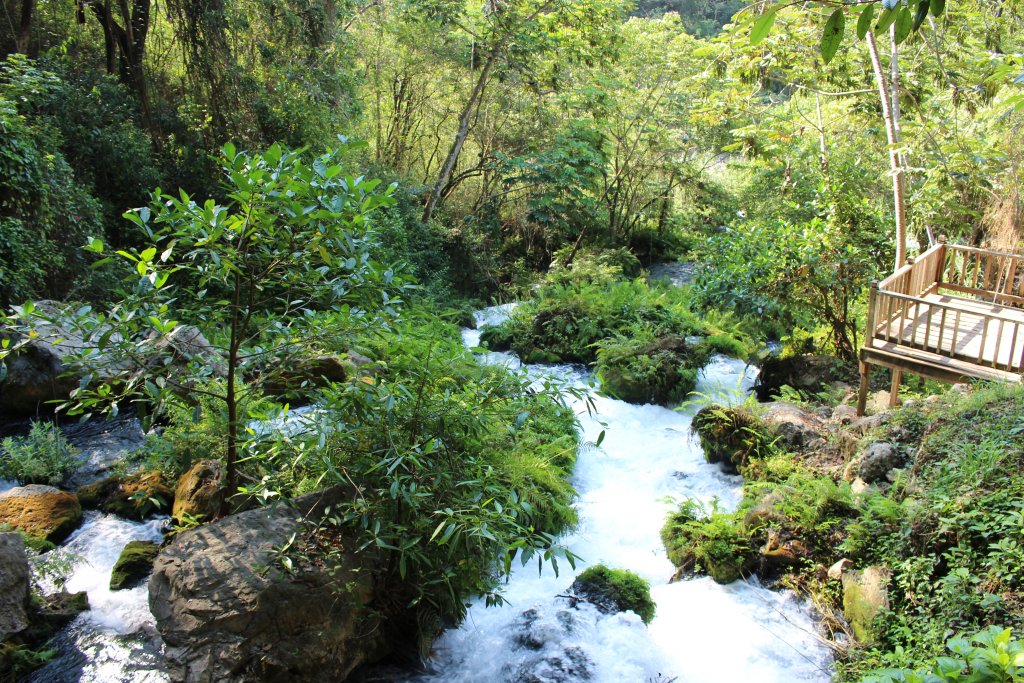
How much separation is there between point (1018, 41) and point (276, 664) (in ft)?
41.8

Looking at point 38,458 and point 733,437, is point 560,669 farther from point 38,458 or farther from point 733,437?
point 38,458

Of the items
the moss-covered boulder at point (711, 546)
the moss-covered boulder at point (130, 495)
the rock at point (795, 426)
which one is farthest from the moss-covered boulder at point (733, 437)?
the moss-covered boulder at point (130, 495)

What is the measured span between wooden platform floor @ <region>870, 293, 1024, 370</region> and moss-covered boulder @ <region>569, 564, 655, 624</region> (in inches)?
154

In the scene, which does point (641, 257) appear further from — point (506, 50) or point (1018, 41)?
point (1018, 41)

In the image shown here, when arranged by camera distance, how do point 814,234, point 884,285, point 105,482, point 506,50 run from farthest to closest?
point 506,50, point 814,234, point 884,285, point 105,482

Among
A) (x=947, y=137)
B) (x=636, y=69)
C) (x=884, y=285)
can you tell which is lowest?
(x=884, y=285)

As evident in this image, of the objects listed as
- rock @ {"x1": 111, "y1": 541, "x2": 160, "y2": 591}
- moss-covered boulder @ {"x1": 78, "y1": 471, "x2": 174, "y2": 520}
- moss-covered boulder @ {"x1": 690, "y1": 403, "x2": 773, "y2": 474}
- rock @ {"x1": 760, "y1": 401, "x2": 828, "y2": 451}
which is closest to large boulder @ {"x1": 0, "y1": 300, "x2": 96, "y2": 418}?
moss-covered boulder @ {"x1": 78, "y1": 471, "x2": 174, "y2": 520}

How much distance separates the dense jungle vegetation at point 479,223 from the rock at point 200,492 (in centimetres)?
24

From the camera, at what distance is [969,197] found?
11.2m

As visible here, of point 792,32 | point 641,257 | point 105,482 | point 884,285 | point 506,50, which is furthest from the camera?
point 641,257

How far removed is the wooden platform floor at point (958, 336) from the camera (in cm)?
671

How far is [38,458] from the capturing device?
634 cm

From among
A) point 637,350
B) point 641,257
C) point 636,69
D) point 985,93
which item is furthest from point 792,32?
point 641,257

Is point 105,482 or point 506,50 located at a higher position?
point 506,50
